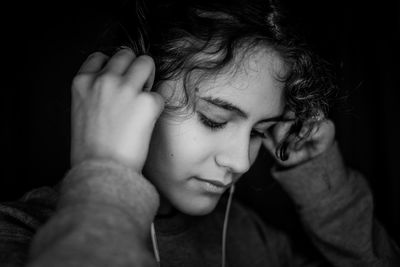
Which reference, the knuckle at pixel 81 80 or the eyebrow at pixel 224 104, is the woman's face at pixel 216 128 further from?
the knuckle at pixel 81 80

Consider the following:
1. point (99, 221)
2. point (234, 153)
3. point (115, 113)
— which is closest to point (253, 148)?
point (234, 153)

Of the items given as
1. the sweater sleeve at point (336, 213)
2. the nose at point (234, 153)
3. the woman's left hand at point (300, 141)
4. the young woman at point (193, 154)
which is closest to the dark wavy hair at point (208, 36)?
the young woman at point (193, 154)

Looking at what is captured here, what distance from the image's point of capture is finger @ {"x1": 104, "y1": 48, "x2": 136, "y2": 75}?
30.3 inches

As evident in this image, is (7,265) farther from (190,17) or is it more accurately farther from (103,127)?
(190,17)

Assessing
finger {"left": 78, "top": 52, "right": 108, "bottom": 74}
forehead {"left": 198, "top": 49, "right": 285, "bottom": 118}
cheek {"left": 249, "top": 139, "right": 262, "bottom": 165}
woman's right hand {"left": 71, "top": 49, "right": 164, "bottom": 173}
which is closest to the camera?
woman's right hand {"left": 71, "top": 49, "right": 164, "bottom": 173}

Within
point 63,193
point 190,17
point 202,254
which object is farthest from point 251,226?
point 63,193

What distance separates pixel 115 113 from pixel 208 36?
0.32 meters

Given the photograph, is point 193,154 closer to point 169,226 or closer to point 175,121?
point 175,121

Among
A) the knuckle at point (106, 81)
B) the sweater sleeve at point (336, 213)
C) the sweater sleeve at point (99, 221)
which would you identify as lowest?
the sweater sleeve at point (336, 213)

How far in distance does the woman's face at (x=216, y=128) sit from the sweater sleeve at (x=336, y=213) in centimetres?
35

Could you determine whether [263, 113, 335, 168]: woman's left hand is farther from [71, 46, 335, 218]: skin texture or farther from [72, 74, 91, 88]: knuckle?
[72, 74, 91, 88]: knuckle

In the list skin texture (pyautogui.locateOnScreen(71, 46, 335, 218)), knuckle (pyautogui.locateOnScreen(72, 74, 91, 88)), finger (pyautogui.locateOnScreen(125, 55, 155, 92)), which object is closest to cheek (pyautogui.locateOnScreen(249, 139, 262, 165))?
skin texture (pyautogui.locateOnScreen(71, 46, 335, 218))

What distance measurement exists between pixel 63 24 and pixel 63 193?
86cm

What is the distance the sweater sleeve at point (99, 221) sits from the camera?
1.68 ft
